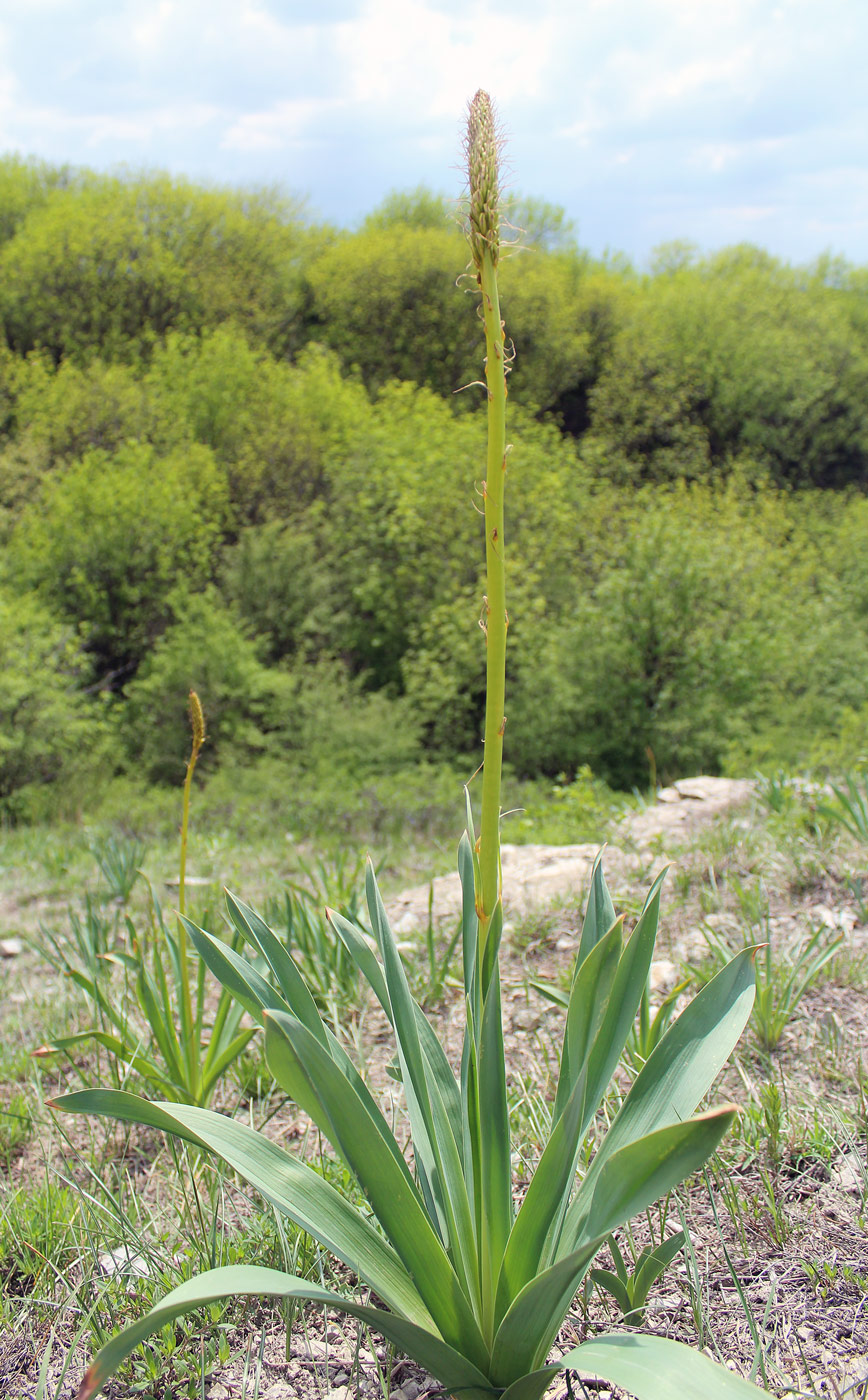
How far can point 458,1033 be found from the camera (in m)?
2.44

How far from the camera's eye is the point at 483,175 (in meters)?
1.06

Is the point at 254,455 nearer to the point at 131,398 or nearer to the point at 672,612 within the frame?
the point at 131,398

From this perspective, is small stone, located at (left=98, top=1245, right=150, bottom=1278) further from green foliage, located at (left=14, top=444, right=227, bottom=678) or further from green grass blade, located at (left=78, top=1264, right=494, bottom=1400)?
green foliage, located at (left=14, top=444, right=227, bottom=678)

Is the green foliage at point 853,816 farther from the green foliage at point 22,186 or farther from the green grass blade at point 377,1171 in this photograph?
the green foliage at point 22,186

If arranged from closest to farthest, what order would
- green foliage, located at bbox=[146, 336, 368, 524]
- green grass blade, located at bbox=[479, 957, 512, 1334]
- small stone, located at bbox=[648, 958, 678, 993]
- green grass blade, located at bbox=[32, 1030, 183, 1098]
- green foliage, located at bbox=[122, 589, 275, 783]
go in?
green grass blade, located at bbox=[479, 957, 512, 1334]
green grass blade, located at bbox=[32, 1030, 183, 1098]
small stone, located at bbox=[648, 958, 678, 993]
green foliage, located at bbox=[122, 589, 275, 783]
green foliage, located at bbox=[146, 336, 368, 524]

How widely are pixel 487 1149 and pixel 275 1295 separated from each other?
1.03 ft

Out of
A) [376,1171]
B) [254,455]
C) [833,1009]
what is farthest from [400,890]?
[254,455]

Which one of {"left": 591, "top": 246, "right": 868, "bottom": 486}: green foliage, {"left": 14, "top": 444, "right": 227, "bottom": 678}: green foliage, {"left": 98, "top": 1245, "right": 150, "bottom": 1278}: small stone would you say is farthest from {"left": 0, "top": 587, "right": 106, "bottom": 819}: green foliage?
{"left": 591, "top": 246, "right": 868, "bottom": 486}: green foliage

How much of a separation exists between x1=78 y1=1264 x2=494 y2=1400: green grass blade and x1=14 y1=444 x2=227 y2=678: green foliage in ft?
48.1

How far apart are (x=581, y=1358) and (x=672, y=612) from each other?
1088 cm

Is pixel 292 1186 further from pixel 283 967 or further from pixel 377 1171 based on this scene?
pixel 283 967

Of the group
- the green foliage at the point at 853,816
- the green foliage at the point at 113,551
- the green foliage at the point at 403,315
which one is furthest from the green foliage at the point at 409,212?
the green foliage at the point at 853,816

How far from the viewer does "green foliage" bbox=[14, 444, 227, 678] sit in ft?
49.8

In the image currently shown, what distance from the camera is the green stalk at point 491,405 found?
3.50 feet
